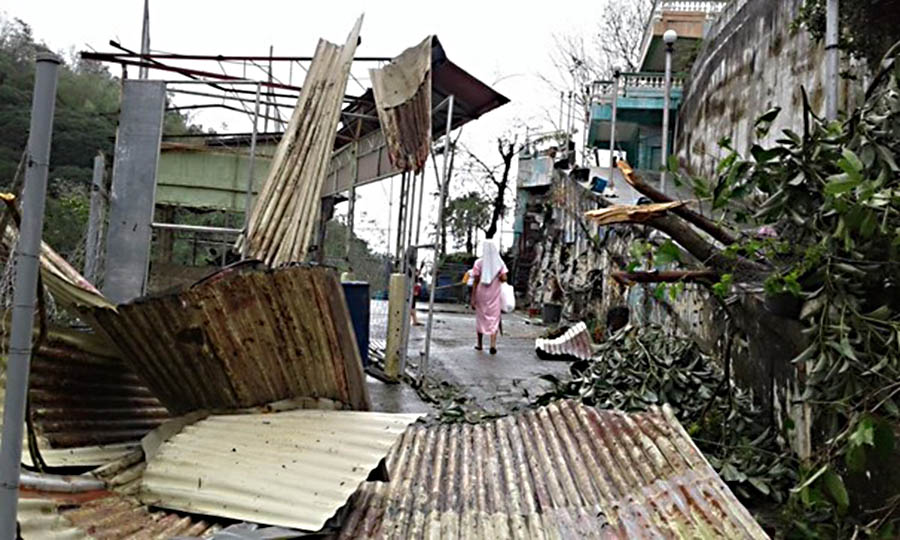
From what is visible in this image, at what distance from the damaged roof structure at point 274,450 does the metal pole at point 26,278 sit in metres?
0.83

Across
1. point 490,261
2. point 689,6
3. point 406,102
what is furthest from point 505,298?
point 689,6

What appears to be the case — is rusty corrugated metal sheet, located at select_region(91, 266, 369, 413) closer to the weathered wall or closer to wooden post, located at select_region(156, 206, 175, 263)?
the weathered wall

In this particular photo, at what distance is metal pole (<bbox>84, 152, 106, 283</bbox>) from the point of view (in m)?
6.42

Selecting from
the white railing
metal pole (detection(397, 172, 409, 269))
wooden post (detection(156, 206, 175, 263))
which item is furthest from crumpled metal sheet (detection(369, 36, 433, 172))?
the white railing

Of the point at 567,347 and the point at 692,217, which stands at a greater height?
the point at 692,217

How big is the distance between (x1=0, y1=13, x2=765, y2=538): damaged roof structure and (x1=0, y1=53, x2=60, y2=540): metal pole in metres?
0.83

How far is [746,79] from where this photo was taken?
12.3 metres

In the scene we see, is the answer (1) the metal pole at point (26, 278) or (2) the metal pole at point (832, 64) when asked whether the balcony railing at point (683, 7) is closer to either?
(2) the metal pole at point (832, 64)

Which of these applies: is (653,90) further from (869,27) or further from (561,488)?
(561,488)

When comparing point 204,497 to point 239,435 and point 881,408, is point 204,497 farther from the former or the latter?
point 881,408

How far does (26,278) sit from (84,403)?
2.20 meters

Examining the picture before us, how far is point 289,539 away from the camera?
7.50 ft

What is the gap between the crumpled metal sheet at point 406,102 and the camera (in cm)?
562

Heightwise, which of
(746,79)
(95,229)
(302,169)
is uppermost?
(746,79)
